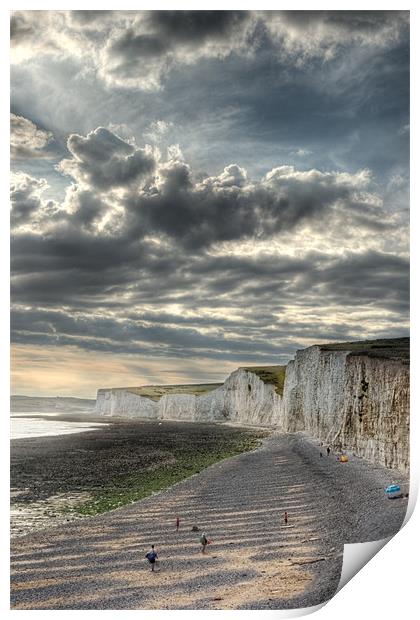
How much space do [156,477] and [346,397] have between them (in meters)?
6.72

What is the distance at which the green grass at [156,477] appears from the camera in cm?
1340

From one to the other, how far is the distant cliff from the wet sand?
34.2 inches

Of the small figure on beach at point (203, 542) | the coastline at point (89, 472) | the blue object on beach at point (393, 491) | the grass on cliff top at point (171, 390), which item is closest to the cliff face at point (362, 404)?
the blue object on beach at point (393, 491)

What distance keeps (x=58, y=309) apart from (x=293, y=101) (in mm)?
6920

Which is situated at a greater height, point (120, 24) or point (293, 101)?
point (120, 24)

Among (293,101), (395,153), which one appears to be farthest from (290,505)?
(293,101)

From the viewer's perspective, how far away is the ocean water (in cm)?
3284

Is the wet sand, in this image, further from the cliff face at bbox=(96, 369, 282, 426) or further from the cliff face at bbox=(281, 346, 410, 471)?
the cliff face at bbox=(96, 369, 282, 426)

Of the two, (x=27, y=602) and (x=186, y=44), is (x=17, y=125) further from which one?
(x=27, y=602)

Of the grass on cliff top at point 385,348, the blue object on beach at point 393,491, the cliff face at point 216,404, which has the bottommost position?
the cliff face at point 216,404

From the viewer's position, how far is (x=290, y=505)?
11.9 metres

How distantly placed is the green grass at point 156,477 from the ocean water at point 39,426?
35.3ft

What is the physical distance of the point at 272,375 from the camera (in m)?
46.1

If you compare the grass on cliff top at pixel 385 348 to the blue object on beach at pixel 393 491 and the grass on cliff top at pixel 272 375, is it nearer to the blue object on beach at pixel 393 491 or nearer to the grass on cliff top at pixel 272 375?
the blue object on beach at pixel 393 491
